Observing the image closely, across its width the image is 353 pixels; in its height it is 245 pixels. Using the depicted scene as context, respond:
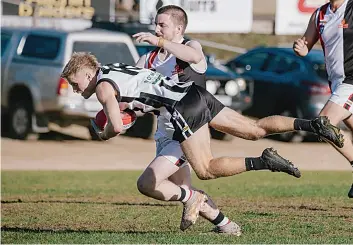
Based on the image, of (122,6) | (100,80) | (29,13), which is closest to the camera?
(100,80)

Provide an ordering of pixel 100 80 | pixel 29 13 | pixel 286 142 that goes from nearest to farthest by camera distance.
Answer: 1. pixel 100 80
2. pixel 286 142
3. pixel 29 13

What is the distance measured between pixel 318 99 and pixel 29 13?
8.43 m

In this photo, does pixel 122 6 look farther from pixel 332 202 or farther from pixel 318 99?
pixel 332 202

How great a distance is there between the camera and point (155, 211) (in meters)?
11.2

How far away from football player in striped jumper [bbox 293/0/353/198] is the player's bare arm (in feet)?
6.41

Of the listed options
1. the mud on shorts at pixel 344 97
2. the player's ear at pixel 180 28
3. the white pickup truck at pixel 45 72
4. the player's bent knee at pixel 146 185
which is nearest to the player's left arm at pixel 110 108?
the player's bent knee at pixel 146 185

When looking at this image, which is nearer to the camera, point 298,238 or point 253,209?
point 298,238

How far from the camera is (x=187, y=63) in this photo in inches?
363

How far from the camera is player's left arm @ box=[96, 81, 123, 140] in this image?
8.29 m

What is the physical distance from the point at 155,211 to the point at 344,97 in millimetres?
2457

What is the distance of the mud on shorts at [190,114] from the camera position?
8.59m

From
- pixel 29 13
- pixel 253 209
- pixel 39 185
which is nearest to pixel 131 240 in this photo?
pixel 253 209

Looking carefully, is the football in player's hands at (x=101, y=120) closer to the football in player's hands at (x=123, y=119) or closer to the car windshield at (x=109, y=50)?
the football in player's hands at (x=123, y=119)

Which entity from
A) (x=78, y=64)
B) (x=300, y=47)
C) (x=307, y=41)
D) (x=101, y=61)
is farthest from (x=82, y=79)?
(x=101, y=61)
